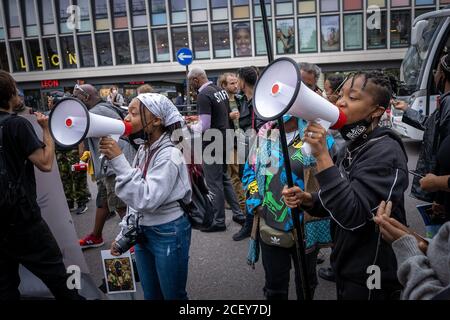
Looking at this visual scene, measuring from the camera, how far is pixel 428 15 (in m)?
7.02

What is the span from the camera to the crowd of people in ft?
4.76

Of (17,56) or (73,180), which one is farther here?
(17,56)

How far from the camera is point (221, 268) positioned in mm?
3594

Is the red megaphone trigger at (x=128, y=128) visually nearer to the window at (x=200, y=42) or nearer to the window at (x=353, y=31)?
the window at (x=353, y=31)

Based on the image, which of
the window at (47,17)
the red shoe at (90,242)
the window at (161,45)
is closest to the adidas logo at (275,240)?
the red shoe at (90,242)

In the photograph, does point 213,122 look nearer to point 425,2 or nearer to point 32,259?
point 32,259

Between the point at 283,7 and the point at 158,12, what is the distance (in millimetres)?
8688

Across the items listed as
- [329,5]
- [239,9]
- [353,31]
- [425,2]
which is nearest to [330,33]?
[353,31]

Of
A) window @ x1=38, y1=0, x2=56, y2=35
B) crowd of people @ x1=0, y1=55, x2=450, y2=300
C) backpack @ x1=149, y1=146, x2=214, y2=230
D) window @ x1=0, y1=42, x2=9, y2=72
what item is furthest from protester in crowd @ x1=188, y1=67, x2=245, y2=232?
window @ x1=0, y1=42, x2=9, y2=72

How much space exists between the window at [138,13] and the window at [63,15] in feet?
15.7

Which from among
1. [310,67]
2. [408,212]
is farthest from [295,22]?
[310,67]

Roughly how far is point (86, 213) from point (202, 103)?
2.77m

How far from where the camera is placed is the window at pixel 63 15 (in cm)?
2502

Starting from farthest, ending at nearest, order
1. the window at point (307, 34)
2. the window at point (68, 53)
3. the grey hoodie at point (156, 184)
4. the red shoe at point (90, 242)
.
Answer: the window at point (68, 53) → the window at point (307, 34) → the red shoe at point (90, 242) → the grey hoodie at point (156, 184)
